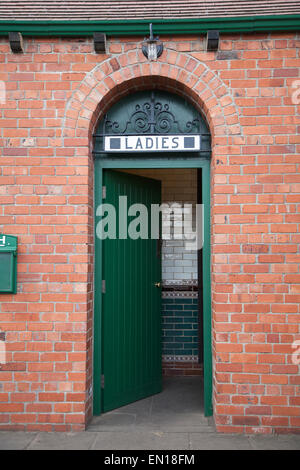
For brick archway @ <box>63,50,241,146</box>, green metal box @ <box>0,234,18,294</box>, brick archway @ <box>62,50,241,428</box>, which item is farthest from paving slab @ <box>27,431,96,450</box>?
brick archway @ <box>63,50,241,146</box>

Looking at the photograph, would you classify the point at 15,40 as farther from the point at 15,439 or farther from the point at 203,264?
the point at 15,439

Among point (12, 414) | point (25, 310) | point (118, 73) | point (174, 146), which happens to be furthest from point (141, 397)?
point (118, 73)

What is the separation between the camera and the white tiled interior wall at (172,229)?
18.1ft

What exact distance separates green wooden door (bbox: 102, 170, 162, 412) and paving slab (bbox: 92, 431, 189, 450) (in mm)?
601

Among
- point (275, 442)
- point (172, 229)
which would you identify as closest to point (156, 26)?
point (172, 229)

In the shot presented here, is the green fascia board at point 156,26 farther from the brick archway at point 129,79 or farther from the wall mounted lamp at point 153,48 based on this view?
the brick archway at point 129,79

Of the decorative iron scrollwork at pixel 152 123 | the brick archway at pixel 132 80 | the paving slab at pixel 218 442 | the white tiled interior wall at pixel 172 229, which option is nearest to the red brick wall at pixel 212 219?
the brick archway at pixel 132 80

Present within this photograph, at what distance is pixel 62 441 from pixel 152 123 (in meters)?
3.34

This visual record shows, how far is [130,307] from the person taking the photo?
434 centimetres

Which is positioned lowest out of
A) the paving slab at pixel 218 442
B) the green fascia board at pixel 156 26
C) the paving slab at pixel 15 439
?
the paving slab at pixel 15 439

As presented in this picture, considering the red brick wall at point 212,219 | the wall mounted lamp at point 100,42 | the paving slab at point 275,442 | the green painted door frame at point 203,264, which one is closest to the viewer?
the paving slab at point 275,442

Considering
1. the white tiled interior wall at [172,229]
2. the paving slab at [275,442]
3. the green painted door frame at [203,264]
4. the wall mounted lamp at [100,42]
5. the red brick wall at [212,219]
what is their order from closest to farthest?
the paving slab at [275,442] → the red brick wall at [212,219] → the wall mounted lamp at [100,42] → the green painted door frame at [203,264] → the white tiled interior wall at [172,229]

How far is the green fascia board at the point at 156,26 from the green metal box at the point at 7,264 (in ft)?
7.14

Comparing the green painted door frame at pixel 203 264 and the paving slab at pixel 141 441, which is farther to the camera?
the green painted door frame at pixel 203 264
